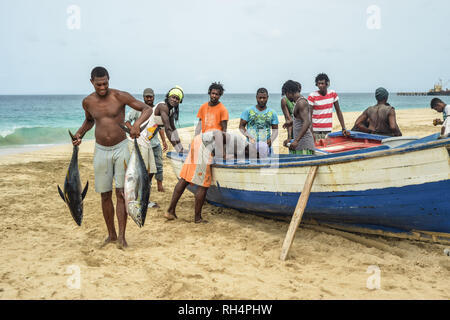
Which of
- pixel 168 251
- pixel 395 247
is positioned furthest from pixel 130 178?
pixel 395 247

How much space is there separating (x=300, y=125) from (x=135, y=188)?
8.46ft

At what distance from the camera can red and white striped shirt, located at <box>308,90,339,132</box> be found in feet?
21.6

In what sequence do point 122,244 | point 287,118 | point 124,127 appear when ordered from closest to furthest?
point 124,127, point 122,244, point 287,118

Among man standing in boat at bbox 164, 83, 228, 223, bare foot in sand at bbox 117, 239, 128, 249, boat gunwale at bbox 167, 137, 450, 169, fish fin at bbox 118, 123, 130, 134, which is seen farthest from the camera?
man standing in boat at bbox 164, 83, 228, 223

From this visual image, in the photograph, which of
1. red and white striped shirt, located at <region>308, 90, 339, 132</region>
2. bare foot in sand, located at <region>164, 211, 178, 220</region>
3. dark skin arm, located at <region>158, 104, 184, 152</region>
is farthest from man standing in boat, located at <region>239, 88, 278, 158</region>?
bare foot in sand, located at <region>164, 211, 178, 220</region>

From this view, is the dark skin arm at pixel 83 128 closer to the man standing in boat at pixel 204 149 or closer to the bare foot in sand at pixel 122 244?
the bare foot in sand at pixel 122 244

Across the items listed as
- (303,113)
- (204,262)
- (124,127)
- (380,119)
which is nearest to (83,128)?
(124,127)

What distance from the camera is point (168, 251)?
4281 millimetres

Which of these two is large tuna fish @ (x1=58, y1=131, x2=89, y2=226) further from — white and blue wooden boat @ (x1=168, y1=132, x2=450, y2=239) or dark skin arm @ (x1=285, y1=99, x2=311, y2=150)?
dark skin arm @ (x1=285, y1=99, x2=311, y2=150)

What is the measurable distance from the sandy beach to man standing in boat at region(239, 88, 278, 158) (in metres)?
1.05

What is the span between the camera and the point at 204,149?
5293 mm

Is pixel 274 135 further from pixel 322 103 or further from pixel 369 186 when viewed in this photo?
pixel 369 186
